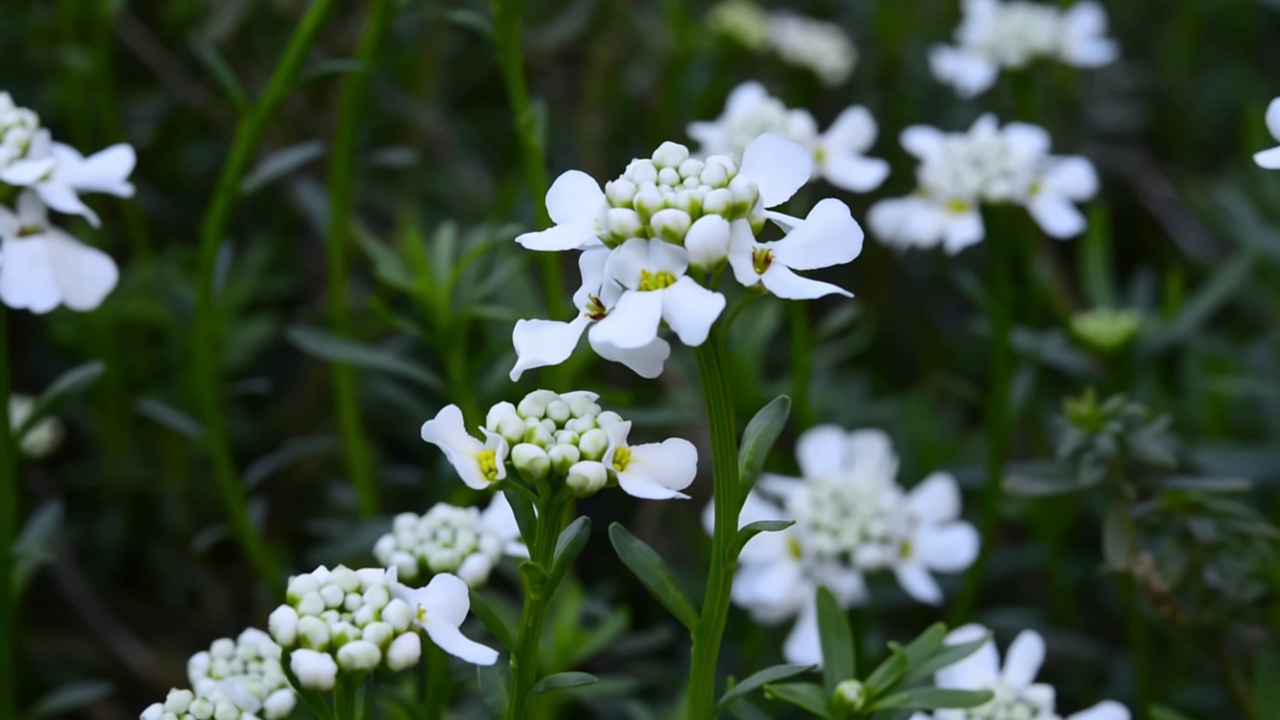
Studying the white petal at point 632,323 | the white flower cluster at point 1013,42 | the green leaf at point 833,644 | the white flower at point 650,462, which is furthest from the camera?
the white flower cluster at point 1013,42

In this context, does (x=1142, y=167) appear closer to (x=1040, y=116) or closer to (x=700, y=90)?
(x=1040, y=116)

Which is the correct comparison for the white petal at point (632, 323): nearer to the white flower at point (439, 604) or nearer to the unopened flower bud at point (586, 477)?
the unopened flower bud at point (586, 477)

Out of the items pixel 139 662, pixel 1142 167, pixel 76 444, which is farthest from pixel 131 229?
pixel 1142 167

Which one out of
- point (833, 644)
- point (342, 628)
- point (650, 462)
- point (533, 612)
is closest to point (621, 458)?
point (650, 462)

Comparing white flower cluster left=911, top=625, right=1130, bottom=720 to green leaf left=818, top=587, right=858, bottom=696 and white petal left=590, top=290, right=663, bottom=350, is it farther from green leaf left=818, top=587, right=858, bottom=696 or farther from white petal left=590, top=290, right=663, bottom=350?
white petal left=590, top=290, right=663, bottom=350

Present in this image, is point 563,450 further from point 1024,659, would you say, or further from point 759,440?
point 1024,659

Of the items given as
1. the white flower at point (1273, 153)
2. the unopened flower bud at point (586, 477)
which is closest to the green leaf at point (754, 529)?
the unopened flower bud at point (586, 477)

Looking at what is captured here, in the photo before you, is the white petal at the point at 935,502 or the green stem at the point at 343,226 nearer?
the green stem at the point at 343,226

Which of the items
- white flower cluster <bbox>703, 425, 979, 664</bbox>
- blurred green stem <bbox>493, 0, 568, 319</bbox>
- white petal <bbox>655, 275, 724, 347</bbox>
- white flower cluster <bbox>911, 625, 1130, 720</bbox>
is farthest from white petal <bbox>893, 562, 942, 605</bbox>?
white petal <bbox>655, 275, 724, 347</bbox>
